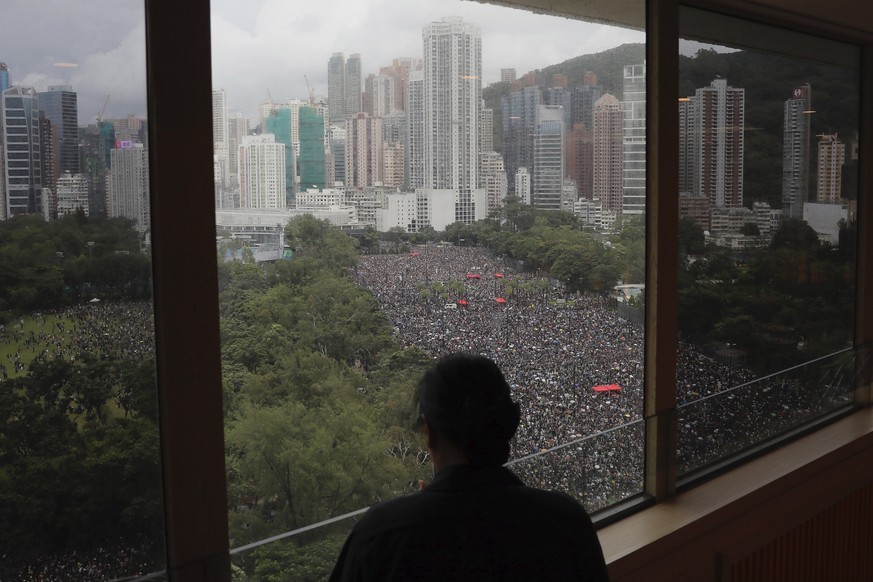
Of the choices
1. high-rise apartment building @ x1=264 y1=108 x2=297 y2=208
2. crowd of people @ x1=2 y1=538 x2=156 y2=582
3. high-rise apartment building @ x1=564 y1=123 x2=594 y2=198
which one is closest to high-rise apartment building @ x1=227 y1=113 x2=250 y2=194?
high-rise apartment building @ x1=264 y1=108 x2=297 y2=208

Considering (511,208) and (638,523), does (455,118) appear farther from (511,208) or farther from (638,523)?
(638,523)

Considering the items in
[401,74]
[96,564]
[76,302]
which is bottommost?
[96,564]

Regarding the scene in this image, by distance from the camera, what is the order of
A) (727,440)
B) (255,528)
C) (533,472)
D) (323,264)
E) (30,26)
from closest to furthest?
(30,26)
(255,528)
(323,264)
(533,472)
(727,440)

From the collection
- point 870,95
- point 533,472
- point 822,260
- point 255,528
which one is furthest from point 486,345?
point 870,95

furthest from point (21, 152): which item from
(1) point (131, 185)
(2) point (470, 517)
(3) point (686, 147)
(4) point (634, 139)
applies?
(3) point (686, 147)

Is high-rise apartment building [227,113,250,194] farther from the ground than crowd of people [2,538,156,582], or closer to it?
farther from the ground

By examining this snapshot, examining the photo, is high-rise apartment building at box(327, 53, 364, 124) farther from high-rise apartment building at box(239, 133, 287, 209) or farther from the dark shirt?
the dark shirt

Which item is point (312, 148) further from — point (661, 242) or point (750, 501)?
point (750, 501)
